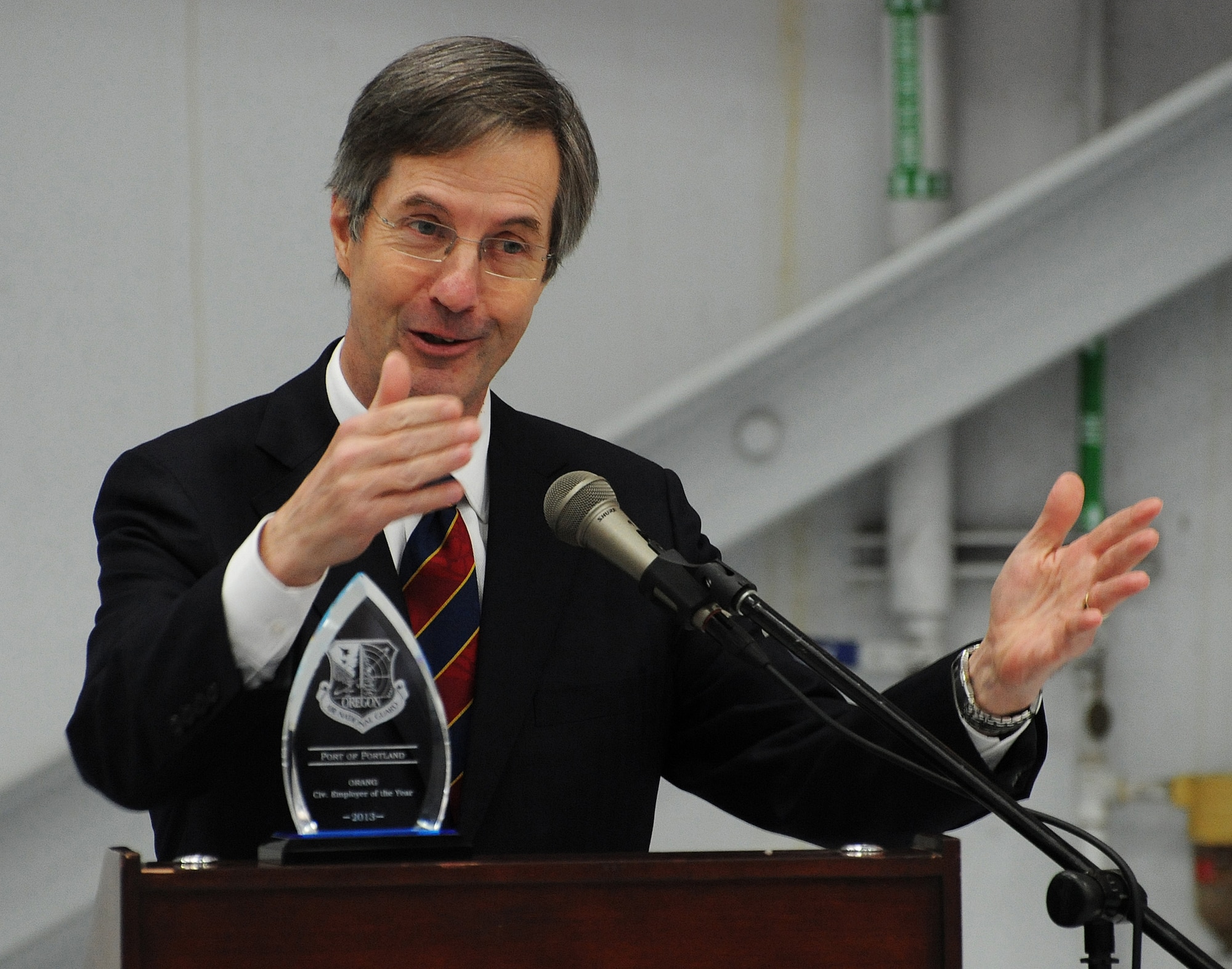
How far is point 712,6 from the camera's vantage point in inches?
Answer: 122

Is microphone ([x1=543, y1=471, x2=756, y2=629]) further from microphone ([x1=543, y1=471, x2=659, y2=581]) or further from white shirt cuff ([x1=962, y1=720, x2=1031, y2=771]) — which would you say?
white shirt cuff ([x1=962, y1=720, x2=1031, y2=771])

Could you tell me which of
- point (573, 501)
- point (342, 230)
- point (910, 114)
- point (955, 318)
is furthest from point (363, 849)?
point (910, 114)

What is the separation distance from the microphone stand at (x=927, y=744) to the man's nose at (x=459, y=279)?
1.54ft

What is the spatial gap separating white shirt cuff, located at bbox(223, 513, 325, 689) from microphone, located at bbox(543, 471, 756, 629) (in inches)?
8.3

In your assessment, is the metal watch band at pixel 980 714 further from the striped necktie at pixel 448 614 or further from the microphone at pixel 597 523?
the striped necktie at pixel 448 614

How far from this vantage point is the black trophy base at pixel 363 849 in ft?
3.31

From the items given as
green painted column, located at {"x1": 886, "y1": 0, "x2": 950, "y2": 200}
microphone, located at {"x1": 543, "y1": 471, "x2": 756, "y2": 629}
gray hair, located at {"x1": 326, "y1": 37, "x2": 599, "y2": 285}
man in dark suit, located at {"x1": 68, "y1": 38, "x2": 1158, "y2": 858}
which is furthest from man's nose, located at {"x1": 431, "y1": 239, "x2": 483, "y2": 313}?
green painted column, located at {"x1": 886, "y1": 0, "x2": 950, "y2": 200}

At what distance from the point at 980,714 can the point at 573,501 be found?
43 cm

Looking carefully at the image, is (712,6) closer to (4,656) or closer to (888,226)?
(888,226)

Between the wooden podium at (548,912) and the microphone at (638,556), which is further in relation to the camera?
the microphone at (638,556)

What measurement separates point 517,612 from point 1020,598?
50cm

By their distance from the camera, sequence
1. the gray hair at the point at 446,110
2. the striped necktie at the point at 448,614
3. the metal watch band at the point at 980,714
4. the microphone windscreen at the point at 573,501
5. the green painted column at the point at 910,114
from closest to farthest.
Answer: the microphone windscreen at the point at 573,501
the metal watch band at the point at 980,714
the striped necktie at the point at 448,614
the gray hair at the point at 446,110
the green painted column at the point at 910,114

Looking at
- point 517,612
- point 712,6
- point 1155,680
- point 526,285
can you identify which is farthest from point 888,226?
point 517,612

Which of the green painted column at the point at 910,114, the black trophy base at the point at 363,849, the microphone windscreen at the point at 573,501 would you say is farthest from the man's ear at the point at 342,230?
the green painted column at the point at 910,114
